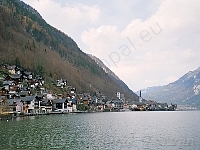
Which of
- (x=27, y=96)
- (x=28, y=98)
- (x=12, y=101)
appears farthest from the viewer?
(x=27, y=96)

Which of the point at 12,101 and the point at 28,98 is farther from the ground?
the point at 28,98

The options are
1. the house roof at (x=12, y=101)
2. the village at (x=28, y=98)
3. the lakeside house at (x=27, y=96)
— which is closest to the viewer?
the house roof at (x=12, y=101)

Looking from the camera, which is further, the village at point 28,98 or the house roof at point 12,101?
the village at point 28,98

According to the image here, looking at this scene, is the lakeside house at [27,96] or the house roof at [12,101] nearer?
the house roof at [12,101]

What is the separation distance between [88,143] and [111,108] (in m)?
136

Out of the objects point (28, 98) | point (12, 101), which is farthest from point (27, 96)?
point (12, 101)

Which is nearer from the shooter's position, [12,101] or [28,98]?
[12,101]

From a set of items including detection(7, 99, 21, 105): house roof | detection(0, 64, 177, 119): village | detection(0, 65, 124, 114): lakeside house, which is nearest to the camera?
detection(7, 99, 21, 105): house roof

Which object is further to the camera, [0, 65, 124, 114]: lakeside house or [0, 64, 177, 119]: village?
[0, 65, 124, 114]: lakeside house

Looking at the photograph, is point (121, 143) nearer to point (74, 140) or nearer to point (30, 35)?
point (74, 140)

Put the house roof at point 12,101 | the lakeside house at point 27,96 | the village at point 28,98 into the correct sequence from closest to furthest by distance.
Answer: the house roof at point 12,101
the village at point 28,98
the lakeside house at point 27,96

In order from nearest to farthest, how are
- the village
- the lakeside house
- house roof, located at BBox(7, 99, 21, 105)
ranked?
house roof, located at BBox(7, 99, 21, 105) < the village < the lakeside house

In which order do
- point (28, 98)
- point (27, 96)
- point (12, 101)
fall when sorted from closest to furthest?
point (12, 101)
point (28, 98)
point (27, 96)

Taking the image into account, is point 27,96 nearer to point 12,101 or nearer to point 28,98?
point 28,98
